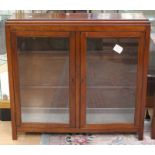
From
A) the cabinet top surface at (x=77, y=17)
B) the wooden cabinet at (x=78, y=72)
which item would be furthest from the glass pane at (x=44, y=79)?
the cabinet top surface at (x=77, y=17)

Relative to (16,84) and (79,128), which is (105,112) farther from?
(16,84)

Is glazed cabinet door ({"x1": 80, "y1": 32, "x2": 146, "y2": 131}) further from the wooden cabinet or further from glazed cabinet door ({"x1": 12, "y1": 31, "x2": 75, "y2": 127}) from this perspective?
glazed cabinet door ({"x1": 12, "y1": 31, "x2": 75, "y2": 127})

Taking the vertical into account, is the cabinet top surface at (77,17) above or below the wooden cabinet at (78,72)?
above

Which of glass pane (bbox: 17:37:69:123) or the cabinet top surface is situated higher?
the cabinet top surface

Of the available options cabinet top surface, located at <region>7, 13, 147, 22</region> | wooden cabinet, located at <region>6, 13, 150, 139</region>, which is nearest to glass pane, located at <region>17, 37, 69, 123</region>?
wooden cabinet, located at <region>6, 13, 150, 139</region>

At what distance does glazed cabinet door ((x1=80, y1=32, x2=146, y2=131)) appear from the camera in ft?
6.10

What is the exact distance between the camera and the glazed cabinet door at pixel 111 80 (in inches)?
73.2

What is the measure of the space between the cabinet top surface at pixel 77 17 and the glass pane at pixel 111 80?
13cm

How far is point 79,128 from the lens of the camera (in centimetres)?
205

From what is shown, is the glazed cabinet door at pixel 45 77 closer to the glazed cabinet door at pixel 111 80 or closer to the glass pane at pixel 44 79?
the glass pane at pixel 44 79

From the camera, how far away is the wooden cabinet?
5.95 feet

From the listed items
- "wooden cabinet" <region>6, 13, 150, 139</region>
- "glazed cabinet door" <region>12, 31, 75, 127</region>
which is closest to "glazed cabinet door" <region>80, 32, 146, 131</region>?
"wooden cabinet" <region>6, 13, 150, 139</region>

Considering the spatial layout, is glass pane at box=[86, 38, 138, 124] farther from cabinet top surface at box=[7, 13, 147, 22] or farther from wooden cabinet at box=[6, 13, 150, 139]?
cabinet top surface at box=[7, 13, 147, 22]
